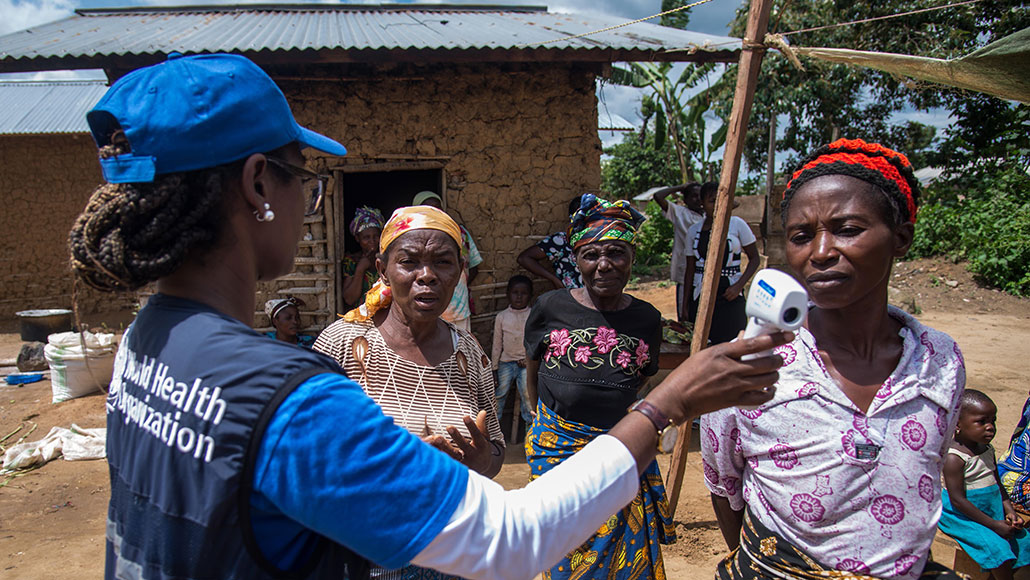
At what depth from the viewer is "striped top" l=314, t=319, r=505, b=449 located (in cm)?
216

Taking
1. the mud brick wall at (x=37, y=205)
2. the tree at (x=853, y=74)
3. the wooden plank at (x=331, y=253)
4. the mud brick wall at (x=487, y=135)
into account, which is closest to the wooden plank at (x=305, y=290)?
the wooden plank at (x=331, y=253)

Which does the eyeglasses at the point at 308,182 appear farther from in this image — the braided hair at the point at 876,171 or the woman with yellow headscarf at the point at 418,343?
the braided hair at the point at 876,171

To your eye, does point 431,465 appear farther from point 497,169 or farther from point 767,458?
point 497,169

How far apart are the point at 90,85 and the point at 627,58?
52.7 feet

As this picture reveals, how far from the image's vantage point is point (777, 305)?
3.90 feet

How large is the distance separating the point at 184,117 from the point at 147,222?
A: 19 centimetres

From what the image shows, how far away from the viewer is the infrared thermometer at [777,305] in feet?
3.90

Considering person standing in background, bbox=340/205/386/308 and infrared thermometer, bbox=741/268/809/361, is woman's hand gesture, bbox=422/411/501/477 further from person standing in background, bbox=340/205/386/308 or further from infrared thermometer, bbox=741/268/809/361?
person standing in background, bbox=340/205/386/308

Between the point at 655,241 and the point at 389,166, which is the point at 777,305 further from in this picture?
the point at 655,241

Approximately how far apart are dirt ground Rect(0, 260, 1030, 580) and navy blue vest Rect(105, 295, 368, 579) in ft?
11.3

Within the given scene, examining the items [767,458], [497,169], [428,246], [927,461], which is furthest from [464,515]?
[497,169]

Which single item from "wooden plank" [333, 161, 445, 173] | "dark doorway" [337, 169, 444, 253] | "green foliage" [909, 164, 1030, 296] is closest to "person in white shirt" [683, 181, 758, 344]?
"wooden plank" [333, 161, 445, 173]

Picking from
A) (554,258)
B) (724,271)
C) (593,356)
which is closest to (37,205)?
(554,258)

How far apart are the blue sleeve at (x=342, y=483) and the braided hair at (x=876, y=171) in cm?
137
